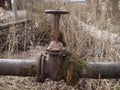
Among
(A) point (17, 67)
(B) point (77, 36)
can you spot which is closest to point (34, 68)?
(A) point (17, 67)

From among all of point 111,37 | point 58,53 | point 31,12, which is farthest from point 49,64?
point 31,12

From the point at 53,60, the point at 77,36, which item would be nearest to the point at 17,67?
the point at 53,60

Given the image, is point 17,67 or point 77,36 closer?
point 17,67

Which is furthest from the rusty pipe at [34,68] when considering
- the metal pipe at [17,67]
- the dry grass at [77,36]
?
the dry grass at [77,36]

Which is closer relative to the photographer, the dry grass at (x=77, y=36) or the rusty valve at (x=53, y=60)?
the rusty valve at (x=53, y=60)

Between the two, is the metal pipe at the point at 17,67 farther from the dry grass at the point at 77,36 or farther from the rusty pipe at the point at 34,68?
the dry grass at the point at 77,36

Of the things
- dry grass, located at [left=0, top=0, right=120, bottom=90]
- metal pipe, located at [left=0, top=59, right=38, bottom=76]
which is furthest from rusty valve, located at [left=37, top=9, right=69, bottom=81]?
dry grass, located at [left=0, top=0, right=120, bottom=90]

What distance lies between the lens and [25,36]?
447 cm

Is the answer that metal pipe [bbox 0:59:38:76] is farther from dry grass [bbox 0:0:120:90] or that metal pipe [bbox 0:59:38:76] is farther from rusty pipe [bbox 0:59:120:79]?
dry grass [bbox 0:0:120:90]

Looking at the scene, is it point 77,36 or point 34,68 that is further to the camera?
point 77,36

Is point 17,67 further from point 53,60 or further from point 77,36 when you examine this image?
point 77,36

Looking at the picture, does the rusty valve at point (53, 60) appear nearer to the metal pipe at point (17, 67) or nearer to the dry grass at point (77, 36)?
the metal pipe at point (17, 67)

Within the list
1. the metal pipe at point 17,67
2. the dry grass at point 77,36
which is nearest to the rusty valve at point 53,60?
the metal pipe at point 17,67

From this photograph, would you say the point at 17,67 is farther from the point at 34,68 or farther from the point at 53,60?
the point at 53,60
